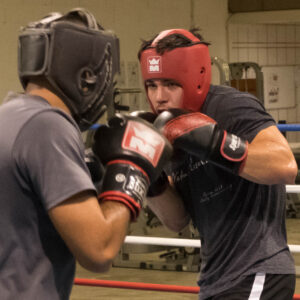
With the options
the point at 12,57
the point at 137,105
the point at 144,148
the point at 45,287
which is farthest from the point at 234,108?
the point at 137,105

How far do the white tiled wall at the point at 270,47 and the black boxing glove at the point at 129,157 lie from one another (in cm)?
923

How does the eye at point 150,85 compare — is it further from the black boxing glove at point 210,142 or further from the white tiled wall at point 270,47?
the white tiled wall at point 270,47

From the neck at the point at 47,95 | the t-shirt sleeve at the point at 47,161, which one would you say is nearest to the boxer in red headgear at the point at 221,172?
the neck at the point at 47,95

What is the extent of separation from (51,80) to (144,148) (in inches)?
10.0

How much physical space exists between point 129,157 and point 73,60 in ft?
0.79

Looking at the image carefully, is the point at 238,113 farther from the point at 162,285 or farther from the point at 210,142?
the point at 162,285

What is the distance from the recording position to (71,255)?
4.73 feet

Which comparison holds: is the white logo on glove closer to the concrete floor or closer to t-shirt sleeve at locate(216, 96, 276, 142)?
A: t-shirt sleeve at locate(216, 96, 276, 142)

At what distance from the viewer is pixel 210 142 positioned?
1.93m

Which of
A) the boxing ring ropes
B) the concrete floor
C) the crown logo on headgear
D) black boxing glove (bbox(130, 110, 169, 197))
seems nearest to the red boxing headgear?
the crown logo on headgear

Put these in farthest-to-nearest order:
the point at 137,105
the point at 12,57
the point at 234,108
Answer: the point at 137,105 → the point at 12,57 → the point at 234,108

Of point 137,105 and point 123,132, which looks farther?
point 137,105

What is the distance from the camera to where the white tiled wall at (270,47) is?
10742 mm

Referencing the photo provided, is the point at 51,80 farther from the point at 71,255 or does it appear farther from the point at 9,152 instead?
the point at 71,255
